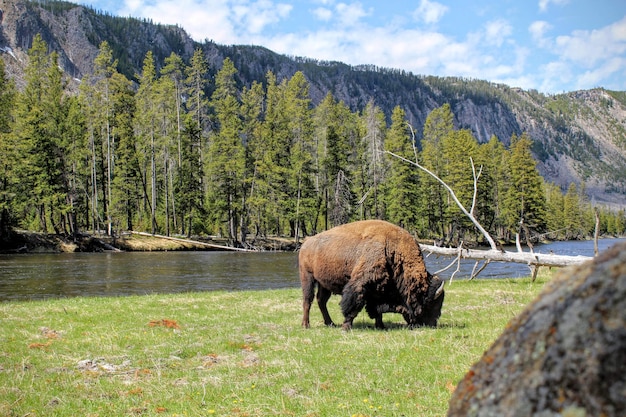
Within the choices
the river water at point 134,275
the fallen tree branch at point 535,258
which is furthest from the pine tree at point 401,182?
the fallen tree branch at point 535,258

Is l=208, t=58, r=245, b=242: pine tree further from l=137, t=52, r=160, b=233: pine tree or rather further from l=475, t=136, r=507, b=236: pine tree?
l=475, t=136, r=507, b=236: pine tree

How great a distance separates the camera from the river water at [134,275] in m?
21.5

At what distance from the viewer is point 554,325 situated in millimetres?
1547

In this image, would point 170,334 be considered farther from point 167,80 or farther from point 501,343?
point 167,80

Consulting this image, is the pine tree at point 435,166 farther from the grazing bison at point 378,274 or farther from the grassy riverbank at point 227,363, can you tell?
the grazing bison at point 378,274

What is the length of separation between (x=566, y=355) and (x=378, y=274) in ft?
29.7

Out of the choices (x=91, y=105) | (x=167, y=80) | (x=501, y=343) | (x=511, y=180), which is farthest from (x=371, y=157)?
(x=501, y=343)

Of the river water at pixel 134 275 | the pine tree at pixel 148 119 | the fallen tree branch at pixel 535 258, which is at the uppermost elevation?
the pine tree at pixel 148 119

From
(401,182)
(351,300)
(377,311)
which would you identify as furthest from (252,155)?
(351,300)

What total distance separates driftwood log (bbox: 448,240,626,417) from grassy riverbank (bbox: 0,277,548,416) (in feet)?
12.5

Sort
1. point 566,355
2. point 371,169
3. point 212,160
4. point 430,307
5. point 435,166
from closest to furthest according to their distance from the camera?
point 566,355 → point 430,307 → point 212,160 → point 371,169 → point 435,166

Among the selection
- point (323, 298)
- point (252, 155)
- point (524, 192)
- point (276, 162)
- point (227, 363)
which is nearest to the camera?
point (227, 363)

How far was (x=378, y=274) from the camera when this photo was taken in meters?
10.5

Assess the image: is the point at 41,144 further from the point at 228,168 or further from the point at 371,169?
the point at 371,169
